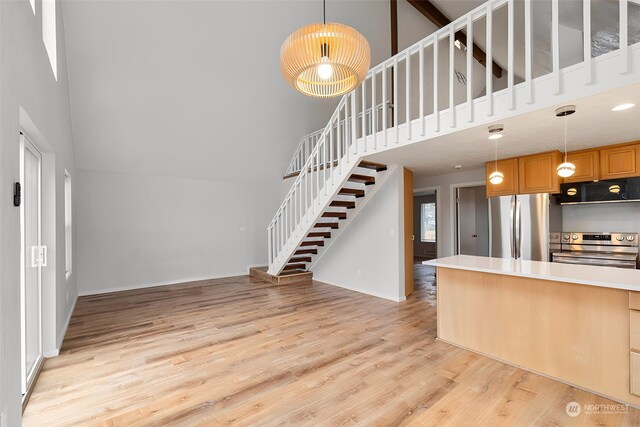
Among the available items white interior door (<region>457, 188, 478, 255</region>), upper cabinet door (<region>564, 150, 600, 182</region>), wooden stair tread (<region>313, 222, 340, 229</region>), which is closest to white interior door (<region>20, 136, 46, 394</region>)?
wooden stair tread (<region>313, 222, 340, 229</region>)

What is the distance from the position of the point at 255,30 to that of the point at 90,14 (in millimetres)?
2172

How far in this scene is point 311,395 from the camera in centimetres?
229

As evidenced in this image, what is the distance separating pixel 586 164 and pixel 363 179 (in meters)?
3.02

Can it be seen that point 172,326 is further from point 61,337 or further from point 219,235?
point 219,235

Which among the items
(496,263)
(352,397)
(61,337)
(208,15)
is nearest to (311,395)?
(352,397)

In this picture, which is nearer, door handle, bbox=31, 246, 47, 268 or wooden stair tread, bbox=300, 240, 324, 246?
door handle, bbox=31, 246, 47, 268

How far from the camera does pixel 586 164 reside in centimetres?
396

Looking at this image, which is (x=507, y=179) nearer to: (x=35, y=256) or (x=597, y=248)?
(x=597, y=248)

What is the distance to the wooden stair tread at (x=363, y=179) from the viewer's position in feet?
15.6

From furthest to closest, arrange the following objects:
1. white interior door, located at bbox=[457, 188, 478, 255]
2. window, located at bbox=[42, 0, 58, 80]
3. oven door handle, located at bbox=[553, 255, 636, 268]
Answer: white interior door, located at bbox=[457, 188, 478, 255]
oven door handle, located at bbox=[553, 255, 636, 268]
window, located at bbox=[42, 0, 58, 80]

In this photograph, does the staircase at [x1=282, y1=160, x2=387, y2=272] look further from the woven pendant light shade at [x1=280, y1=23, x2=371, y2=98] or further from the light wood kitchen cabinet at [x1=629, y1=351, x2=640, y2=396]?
the light wood kitchen cabinet at [x1=629, y1=351, x2=640, y2=396]

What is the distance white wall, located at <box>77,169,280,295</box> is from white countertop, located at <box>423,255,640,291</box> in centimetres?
510

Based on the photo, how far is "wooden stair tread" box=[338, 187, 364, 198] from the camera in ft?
16.3
